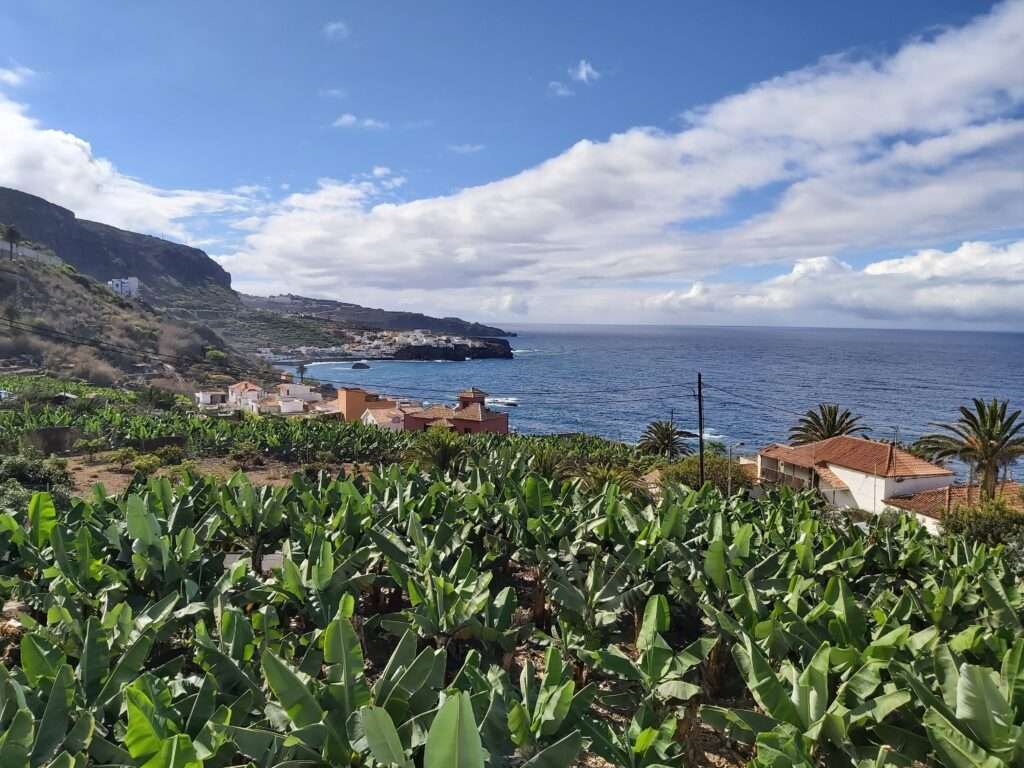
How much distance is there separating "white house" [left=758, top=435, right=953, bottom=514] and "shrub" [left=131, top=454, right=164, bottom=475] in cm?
2598

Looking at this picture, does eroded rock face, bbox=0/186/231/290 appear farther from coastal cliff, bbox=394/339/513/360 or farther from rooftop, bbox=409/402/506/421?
rooftop, bbox=409/402/506/421

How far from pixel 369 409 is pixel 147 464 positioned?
31493mm

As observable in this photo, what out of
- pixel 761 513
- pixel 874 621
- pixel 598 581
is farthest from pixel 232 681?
pixel 761 513

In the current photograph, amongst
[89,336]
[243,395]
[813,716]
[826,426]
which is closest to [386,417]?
[243,395]

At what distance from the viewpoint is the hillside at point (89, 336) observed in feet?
222

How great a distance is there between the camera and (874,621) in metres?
6.54

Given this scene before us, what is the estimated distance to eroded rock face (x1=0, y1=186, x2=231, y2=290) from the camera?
471 feet

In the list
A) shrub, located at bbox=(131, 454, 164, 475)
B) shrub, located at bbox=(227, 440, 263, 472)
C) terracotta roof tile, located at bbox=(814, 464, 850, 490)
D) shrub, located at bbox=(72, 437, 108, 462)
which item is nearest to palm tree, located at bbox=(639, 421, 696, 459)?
terracotta roof tile, located at bbox=(814, 464, 850, 490)

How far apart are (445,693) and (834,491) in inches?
1233

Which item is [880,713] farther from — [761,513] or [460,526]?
[761,513]

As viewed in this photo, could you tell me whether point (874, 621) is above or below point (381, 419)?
above

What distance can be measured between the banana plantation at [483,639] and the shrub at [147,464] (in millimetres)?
12963

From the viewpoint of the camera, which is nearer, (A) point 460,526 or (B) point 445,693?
(B) point 445,693

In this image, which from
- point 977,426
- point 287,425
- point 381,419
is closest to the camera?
point 977,426
